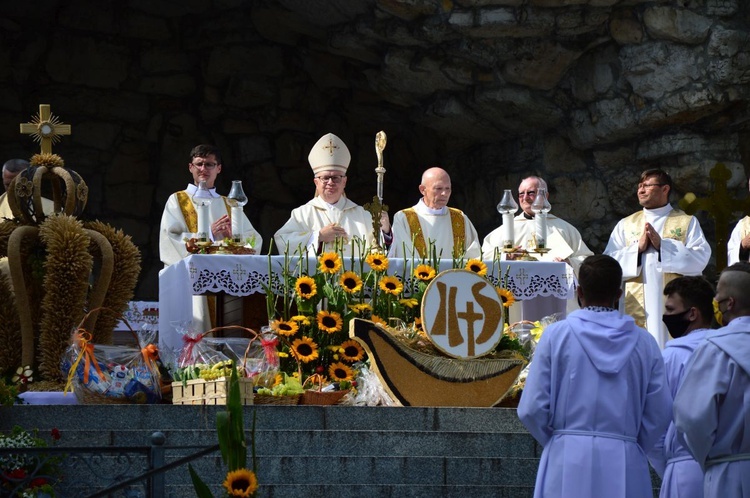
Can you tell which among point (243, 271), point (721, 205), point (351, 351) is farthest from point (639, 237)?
point (243, 271)

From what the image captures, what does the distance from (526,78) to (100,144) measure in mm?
4417

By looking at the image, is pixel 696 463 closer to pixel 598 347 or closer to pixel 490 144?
pixel 598 347

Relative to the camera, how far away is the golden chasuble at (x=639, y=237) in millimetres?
10422

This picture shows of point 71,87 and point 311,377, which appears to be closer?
point 311,377

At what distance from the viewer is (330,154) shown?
1017cm

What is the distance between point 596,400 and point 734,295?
0.61m

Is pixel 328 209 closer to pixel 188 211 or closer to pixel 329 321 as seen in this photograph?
pixel 188 211

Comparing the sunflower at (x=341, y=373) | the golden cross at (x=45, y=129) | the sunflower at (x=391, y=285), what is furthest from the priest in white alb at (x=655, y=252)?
the golden cross at (x=45, y=129)

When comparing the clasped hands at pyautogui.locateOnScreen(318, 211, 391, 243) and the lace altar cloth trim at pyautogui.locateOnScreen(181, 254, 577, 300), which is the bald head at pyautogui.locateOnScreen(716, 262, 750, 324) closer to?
the lace altar cloth trim at pyautogui.locateOnScreen(181, 254, 577, 300)

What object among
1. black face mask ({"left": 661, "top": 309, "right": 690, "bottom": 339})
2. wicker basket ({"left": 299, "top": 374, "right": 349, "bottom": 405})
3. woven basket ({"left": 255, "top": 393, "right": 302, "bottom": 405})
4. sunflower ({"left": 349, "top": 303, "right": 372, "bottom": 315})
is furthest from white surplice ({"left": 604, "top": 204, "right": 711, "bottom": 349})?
black face mask ({"left": 661, "top": 309, "right": 690, "bottom": 339})

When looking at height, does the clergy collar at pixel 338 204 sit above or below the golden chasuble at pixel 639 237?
above

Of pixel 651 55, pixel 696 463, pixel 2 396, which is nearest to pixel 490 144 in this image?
pixel 651 55

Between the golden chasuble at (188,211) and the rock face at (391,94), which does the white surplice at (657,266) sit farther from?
the golden chasuble at (188,211)

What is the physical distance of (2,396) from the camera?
6.74m
